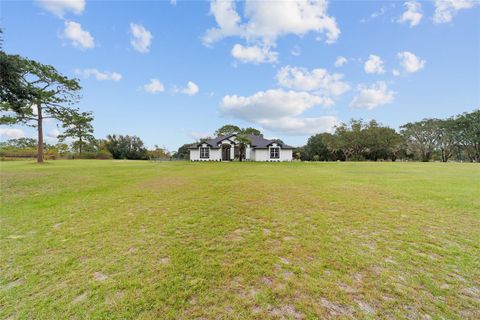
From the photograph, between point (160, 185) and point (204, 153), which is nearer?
point (160, 185)

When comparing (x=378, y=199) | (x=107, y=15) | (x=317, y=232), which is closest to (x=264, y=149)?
(x=107, y=15)

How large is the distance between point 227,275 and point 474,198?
28.0 feet

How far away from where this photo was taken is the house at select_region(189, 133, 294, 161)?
1367 inches

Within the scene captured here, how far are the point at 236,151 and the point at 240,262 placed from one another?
107 feet

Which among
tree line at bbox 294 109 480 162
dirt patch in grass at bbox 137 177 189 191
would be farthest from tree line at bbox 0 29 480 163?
dirt patch in grass at bbox 137 177 189 191

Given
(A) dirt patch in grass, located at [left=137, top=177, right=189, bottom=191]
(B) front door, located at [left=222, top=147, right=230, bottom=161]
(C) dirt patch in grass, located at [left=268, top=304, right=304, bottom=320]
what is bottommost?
(C) dirt patch in grass, located at [left=268, top=304, right=304, bottom=320]

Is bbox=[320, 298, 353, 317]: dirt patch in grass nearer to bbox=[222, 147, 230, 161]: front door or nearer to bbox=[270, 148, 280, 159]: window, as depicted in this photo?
bbox=[270, 148, 280, 159]: window

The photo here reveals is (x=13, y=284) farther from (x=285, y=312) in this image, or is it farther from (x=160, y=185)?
(x=160, y=185)

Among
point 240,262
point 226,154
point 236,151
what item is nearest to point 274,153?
point 236,151

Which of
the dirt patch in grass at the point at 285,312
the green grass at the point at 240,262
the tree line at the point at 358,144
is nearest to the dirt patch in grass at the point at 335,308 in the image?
the green grass at the point at 240,262

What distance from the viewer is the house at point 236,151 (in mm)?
34719

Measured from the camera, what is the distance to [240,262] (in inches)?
114

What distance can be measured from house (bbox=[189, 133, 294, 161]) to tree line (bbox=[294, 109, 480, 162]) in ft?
47.1

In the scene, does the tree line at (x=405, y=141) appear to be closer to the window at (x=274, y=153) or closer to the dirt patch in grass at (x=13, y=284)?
→ the window at (x=274, y=153)
